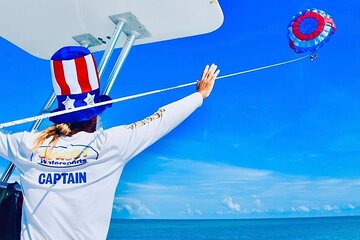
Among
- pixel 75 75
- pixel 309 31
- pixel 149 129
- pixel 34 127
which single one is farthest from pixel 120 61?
pixel 309 31

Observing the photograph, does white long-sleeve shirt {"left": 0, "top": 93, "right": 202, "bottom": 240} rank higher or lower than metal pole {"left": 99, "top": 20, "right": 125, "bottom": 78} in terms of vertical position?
lower

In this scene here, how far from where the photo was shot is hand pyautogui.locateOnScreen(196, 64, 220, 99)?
133 centimetres

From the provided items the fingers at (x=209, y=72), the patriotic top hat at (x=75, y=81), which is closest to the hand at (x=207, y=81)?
the fingers at (x=209, y=72)

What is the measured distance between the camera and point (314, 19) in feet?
8.50

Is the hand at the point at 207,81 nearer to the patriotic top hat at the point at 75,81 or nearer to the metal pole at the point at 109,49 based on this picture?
the patriotic top hat at the point at 75,81

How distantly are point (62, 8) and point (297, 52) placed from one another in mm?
1471

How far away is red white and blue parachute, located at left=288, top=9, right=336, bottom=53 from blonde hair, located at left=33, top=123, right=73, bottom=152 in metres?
1.83

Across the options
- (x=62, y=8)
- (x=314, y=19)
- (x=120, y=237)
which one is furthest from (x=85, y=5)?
(x=120, y=237)

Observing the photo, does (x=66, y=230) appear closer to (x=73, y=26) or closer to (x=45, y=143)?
(x=45, y=143)

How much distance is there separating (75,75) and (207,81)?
1.34 feet

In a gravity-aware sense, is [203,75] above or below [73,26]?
below

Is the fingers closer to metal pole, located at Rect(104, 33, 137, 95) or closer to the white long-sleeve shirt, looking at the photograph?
the white long-sleeve shirt

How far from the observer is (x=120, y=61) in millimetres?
1927

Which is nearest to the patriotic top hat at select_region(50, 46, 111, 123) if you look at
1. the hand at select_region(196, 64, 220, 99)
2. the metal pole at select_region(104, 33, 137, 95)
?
the hand at select_region(196, 64, 220, 99)
